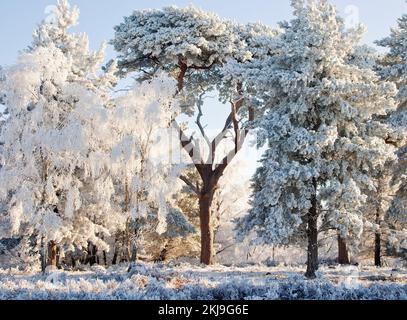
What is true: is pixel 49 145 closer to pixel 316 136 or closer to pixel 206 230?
pixel 316 136

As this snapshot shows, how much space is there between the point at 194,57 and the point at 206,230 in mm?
9367

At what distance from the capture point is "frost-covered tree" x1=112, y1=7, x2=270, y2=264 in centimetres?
2577

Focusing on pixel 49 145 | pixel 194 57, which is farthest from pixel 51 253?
pixel 194 57

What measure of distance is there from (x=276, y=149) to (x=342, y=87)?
3285mm

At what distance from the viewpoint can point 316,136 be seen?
61.6 ft

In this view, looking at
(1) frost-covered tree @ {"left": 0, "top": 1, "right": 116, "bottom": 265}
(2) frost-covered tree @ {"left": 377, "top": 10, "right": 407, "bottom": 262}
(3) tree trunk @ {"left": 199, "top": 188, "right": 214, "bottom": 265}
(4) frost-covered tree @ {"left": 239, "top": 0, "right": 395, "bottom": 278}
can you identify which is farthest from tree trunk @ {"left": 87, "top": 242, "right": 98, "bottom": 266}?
(2) frost-covered tree @ {"left": 377, "top": 10, "right": 407, "bottom": 262}

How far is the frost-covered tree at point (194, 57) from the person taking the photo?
84.5 ft

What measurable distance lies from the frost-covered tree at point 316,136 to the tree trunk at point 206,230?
8138 mm

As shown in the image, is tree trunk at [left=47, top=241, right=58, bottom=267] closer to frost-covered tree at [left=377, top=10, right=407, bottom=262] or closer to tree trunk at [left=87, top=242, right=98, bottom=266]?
tree trunk at [left=87, top=242, right=98, bottom=266]

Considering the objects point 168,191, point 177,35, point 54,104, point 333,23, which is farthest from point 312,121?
point 54,104

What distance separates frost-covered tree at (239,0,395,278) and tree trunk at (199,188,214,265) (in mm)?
8138

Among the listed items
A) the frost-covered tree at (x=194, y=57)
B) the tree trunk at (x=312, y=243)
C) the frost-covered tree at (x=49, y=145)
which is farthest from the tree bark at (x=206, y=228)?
the tree trunk at (x=312, y=243)
